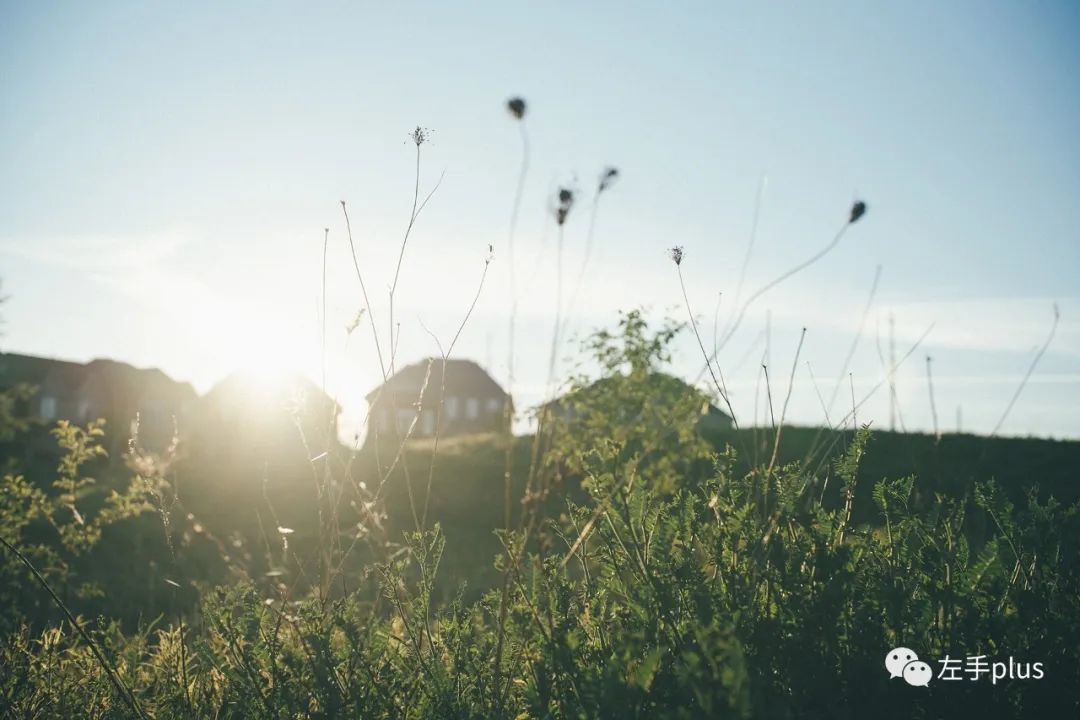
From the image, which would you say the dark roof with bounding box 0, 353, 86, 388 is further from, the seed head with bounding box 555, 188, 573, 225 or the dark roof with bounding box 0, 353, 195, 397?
the seed head with bounding box 555, 188, 573, 225

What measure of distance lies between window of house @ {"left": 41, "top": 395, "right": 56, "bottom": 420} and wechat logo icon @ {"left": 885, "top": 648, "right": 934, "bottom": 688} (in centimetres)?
4879

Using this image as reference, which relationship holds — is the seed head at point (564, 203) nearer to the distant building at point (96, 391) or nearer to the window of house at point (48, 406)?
the distant building at point (96, 391)

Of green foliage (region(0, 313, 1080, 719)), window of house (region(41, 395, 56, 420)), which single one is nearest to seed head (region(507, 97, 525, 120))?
green foliage (region(0, 313, 1080, 719))

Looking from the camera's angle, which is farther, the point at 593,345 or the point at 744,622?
the point at 593,345

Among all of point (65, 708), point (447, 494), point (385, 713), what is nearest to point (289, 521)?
point (447, 494)

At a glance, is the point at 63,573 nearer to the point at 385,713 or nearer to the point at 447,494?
the point at 385,713

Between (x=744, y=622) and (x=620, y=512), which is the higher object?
(x=620, y=512)

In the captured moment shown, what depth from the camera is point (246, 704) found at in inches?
94.8

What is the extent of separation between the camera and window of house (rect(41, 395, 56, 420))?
42.4 m

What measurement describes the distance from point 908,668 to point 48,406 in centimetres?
4949

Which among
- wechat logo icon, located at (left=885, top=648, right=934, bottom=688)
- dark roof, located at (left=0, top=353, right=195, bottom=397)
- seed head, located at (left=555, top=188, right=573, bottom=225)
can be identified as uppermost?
dark roof, located at (left=0, top=353, right=195, bottom=397)

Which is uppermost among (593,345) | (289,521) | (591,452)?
(593,345)

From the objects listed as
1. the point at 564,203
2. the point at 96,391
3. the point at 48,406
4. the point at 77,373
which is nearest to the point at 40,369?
the point at 77,373

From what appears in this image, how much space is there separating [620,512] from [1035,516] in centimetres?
132
